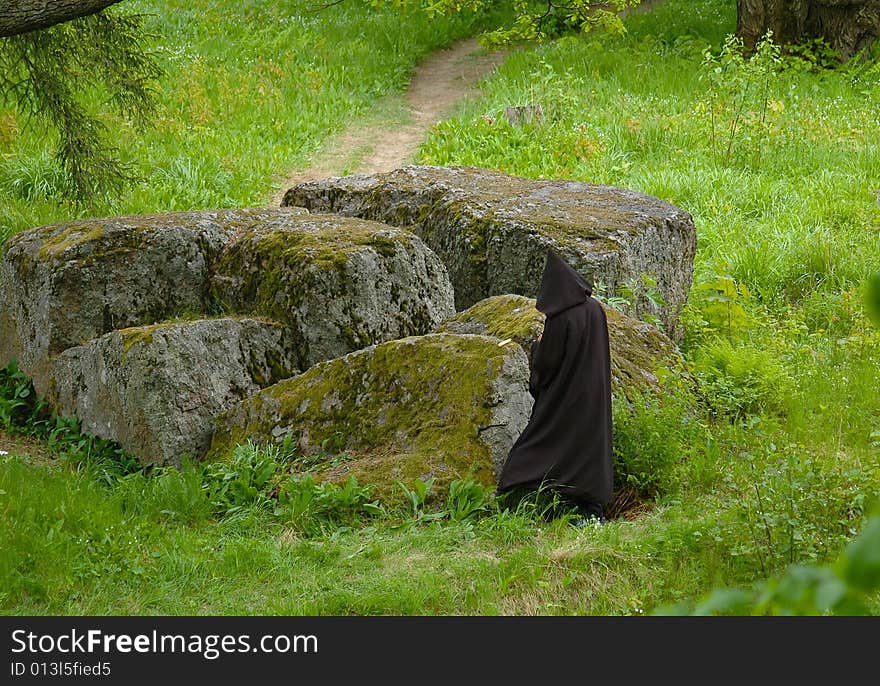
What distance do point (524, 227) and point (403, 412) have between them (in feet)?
9.12

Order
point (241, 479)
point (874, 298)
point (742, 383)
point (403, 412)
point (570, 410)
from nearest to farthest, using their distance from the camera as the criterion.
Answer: point (874, 298) < point (570, 410) < point (241, 479) < point (403, 412) < point (742, 383)

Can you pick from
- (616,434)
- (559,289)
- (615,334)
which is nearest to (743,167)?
(615,334)

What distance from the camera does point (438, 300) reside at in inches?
334

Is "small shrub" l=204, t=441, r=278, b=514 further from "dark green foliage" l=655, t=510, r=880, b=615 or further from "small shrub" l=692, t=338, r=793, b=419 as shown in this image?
"dark green foliage" l=655, t=510, r=880, b=615

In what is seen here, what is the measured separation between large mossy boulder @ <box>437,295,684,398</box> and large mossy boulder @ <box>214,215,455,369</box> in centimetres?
41

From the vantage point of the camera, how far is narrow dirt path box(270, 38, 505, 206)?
15492 millimetres

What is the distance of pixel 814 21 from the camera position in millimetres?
19891

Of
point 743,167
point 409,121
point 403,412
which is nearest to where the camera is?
point 403,412

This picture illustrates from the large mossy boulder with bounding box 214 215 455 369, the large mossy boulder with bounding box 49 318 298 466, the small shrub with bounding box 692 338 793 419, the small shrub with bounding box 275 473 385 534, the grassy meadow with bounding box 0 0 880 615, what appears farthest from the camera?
the large mossy boulder with bounding box 214 215 455 369

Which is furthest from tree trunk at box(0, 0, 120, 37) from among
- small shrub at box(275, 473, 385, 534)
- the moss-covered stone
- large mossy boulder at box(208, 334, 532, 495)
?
small shrub at box(275, 473, 385, 534)

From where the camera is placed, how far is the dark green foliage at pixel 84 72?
1062 cm

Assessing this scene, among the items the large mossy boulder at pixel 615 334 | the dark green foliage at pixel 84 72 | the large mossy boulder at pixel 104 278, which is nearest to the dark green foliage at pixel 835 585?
the large mossy boulder at pixel 615 334

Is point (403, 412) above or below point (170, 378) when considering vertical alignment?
below

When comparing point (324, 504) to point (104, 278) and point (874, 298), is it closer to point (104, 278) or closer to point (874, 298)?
point (104, 278)
